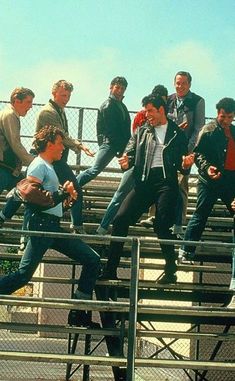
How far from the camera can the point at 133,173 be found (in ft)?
24.2

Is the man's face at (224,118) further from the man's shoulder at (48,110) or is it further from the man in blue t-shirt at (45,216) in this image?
the man in blue t-shirt at (45,216)

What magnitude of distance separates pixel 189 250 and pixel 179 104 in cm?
197

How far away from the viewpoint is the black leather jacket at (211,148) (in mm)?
7590

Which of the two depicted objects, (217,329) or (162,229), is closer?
(162,229)

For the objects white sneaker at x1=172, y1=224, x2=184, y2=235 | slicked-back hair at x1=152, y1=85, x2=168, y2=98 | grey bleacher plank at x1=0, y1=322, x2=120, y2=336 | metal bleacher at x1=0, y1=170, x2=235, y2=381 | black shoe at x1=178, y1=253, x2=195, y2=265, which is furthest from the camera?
white sneaker at x1=172, y1=224, x2=184, y2=235

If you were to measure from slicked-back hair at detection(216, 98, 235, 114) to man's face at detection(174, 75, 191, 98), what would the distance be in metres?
1.08

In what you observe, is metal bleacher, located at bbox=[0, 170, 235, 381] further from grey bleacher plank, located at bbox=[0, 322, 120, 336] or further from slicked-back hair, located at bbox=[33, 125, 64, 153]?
slicked-back hair, located at bbox=[33, 125, 64, 153]

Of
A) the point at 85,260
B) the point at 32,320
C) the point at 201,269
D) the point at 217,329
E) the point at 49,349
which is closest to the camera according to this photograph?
the point at 85,260

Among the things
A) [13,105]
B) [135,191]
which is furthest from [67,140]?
[135,191]

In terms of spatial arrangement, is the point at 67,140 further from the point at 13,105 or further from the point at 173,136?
the point at 173,136

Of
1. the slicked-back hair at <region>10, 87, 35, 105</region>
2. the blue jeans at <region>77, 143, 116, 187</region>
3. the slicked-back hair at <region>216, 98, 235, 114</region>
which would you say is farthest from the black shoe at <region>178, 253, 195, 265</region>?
the slicked-back hair at <region>10, 87, 35, 105</region>

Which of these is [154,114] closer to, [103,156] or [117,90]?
[117,90]

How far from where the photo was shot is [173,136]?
24.1 ft

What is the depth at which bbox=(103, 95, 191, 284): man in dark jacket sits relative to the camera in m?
7.16
